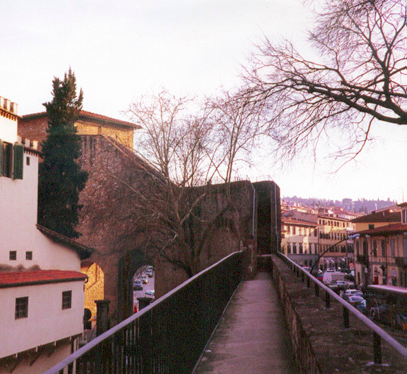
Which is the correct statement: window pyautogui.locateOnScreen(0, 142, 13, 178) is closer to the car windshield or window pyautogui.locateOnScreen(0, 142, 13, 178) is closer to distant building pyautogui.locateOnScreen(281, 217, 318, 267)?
the car windshield

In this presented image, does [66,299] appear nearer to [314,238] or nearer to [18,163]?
[18,163]

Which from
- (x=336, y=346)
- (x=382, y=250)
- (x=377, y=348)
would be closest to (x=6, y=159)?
(x=336, y=346)

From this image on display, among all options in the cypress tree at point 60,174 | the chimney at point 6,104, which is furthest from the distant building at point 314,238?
the chimney at point 6,104

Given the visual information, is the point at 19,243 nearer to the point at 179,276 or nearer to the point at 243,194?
the point at 179,276

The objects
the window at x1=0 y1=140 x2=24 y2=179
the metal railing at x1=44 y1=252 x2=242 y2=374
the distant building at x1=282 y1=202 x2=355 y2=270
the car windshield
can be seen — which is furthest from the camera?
the distant building at x1=282 y1=202 x2=355 y2=270

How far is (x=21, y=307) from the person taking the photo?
22344mm

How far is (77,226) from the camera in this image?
32750mm

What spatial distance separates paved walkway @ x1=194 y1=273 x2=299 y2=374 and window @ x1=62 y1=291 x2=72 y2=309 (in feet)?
60.4

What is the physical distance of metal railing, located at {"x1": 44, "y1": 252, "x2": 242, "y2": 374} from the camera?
2.23 metres

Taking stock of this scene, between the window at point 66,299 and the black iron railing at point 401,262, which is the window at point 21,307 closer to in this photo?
the window at point 66,299

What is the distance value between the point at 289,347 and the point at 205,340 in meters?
1.18

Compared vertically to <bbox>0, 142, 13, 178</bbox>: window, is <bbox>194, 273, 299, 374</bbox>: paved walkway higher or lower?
lower

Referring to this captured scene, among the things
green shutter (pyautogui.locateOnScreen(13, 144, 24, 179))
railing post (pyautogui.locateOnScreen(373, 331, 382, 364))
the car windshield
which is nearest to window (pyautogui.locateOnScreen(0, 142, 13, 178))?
green shutter (pyautogui.locateOnScreen(13, 144, 24, 179))

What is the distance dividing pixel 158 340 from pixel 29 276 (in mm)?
22608
